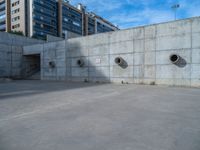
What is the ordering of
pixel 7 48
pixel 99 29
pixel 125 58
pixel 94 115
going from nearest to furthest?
pixel 94 115
pixel 125 58
pixel 7 48
pixel 99 29

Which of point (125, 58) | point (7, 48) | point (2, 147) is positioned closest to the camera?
point (2, 147)

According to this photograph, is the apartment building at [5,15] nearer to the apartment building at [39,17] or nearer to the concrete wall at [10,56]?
the apartment building at [39,17]

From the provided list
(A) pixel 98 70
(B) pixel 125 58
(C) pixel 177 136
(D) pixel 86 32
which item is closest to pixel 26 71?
(A) pixel 98 70

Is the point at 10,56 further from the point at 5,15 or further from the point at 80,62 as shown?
the point at 5,15

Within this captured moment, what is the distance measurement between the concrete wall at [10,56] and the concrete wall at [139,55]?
21.3 feet

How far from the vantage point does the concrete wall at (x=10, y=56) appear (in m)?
17.4

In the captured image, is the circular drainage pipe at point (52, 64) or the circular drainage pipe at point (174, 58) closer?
the circular drainage pipe at point (174, 58)

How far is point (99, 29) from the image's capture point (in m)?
68.3

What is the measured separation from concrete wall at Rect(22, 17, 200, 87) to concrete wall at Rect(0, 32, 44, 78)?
256 inches

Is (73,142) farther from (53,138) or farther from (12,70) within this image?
(12,70)

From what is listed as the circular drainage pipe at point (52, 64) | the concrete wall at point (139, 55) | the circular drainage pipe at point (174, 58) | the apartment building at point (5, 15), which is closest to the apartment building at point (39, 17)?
the apartment building at point (5, 15)

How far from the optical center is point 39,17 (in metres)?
43.6

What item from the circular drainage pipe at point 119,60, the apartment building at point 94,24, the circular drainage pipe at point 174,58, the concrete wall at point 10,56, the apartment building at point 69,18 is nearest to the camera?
the circular drainage pipe at point 174,58

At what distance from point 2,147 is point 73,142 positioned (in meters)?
0.98
